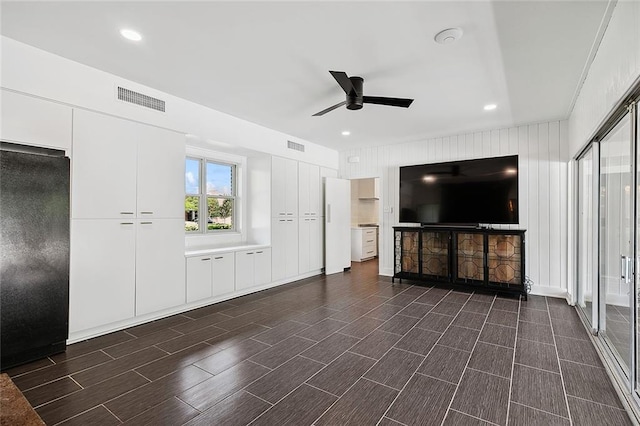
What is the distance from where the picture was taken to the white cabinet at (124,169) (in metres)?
3.10

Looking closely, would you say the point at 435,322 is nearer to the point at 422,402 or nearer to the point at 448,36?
the point at 422,402

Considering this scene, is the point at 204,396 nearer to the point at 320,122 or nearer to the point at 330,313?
the point at 330,313

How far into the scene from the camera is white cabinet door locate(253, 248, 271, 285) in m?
5.09

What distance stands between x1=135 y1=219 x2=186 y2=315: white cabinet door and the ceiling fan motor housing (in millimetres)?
2562

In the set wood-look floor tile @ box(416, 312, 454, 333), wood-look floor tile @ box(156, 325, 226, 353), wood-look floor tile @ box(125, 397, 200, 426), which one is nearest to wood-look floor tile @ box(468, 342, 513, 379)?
wood-look floor tile @ box(416, 312, 454, 333)

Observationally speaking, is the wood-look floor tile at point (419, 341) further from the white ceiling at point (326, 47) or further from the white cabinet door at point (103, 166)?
the white cabinet door at point (103, 166)

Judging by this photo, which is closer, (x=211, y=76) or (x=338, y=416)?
(x=338, y=416)

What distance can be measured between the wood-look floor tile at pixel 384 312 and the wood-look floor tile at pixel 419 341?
1.63ft

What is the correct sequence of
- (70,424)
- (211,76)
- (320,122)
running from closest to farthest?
(70,424), (211,76), (320,122)

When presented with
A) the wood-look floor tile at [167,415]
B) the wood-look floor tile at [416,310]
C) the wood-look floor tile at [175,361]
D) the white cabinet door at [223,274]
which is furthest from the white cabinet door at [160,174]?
the wood-look floor tile at [416,310]

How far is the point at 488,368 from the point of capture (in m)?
2.58

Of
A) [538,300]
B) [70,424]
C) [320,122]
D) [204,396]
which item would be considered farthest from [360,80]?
[538,300]

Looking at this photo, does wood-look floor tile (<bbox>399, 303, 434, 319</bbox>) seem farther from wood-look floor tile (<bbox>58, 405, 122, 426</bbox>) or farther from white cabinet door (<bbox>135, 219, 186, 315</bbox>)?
wood-look floor tile (<bbox>58, 405, 122, 426</bbox>)

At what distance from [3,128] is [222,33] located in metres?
2.01
